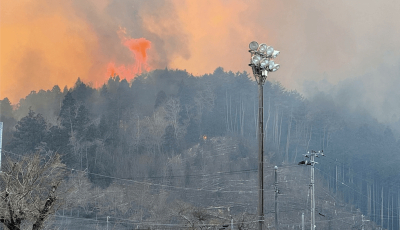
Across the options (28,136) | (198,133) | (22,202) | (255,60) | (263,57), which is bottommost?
(22,202)

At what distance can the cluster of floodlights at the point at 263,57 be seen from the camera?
1919 cm

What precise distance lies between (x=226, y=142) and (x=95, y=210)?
1396 inches

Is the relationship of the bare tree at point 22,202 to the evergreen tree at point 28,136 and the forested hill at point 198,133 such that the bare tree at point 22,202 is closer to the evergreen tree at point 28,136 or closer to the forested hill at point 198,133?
the forested hill at point 198,133

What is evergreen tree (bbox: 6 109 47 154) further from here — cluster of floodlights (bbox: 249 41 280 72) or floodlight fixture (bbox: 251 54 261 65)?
floodlight fixture (bbox: 251 54 261 65)

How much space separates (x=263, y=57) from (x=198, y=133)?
97.9m

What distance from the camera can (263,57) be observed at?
768 inches

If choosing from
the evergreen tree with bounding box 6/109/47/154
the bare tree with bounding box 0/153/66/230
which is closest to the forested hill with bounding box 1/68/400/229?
the evergreen tree with bounding box 6/109/47/154

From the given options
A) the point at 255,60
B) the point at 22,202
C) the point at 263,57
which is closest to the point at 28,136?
the point at 22,202

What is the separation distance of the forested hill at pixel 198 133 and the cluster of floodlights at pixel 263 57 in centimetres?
7652

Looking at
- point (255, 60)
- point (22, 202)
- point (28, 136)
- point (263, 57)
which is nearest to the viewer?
point (255, 60)

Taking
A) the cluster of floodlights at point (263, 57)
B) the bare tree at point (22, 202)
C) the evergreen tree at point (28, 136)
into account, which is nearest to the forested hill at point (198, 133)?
the evergreen tree at point (28, 136)

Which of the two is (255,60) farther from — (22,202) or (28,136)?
(28,136)

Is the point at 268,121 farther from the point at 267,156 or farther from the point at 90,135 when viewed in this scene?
the point at 90,135

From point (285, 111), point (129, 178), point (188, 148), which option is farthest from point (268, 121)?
point (129, 178)
